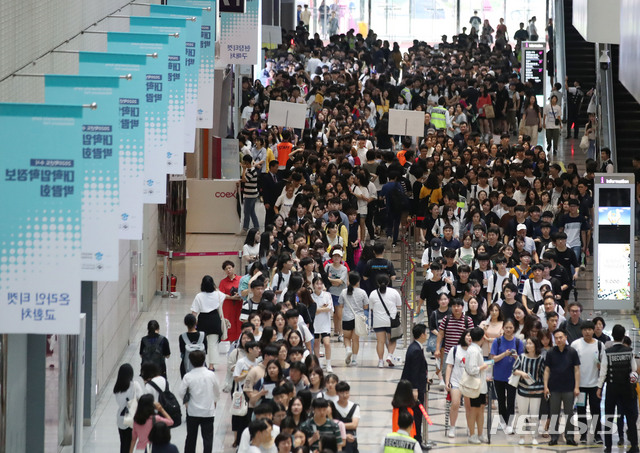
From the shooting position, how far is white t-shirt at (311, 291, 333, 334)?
1552 cm

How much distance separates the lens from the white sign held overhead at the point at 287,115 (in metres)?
25.9

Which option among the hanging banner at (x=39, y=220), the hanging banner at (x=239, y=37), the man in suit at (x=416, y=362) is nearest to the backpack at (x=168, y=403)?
the man in suit at (x=416, y=362)

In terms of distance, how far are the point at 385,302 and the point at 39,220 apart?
314 inches

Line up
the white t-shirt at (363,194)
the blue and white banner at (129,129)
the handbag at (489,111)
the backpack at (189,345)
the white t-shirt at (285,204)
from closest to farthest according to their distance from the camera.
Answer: the blue and white banner at (129,129), the backpack at (189,345), the white t-shirt at (285,204), the white t-shirt at (363,194), the handbag at (489,111)

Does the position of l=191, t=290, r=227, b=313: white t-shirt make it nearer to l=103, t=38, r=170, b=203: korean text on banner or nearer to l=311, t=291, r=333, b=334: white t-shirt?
l=311, t=291, r=333, b=334: white t-shirt

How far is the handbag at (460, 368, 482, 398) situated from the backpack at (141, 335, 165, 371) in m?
3.16

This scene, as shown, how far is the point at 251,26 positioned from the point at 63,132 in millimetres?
18641

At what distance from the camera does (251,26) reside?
26766 mm

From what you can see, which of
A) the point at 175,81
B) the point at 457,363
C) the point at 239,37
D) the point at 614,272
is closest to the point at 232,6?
the point at 239,37

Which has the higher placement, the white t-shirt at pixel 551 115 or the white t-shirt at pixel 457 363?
the white t-shirt at pixel 551 115

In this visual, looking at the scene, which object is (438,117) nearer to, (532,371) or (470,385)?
(532,371)

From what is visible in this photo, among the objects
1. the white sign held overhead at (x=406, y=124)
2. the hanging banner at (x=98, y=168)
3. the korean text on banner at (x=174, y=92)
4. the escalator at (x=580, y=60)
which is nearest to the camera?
the hanging banner at (x=98, y=168)

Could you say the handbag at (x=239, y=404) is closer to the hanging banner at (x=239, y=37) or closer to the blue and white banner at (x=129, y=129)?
the blue and white banner at (x=129, y=129)

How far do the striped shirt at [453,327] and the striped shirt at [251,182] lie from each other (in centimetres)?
893
